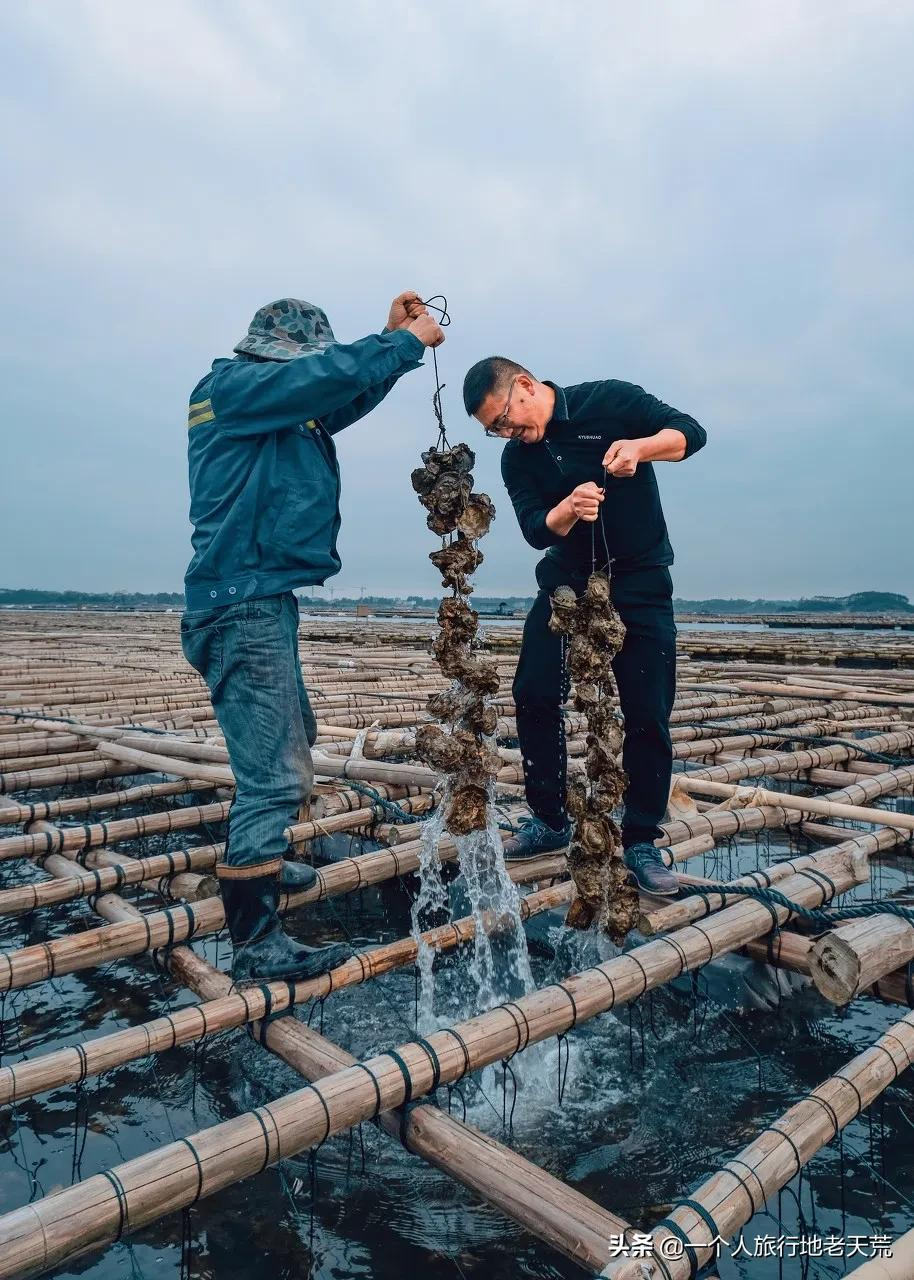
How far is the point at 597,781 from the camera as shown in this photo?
11.4 ft

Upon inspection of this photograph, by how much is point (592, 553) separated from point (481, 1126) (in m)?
2.69

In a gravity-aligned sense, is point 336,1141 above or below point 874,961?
below

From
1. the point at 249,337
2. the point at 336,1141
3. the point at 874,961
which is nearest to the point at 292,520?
the point at 249,337

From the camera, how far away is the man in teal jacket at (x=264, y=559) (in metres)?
3.11

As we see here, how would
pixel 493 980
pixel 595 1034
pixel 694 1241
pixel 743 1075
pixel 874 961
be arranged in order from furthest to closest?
pixel 493 980 < pixel 595 1034 < pixel 743 1075 < pixel 874 961 < pixel 694 1241

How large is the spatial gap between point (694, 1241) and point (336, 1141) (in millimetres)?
1749

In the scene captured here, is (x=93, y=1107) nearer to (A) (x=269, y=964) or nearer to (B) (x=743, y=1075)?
(A) (x=269, y=964)

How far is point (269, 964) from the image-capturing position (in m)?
3.07

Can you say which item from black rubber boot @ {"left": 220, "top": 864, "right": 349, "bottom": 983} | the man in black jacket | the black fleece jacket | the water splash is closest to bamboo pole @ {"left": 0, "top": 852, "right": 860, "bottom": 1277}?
black rubber boot @ {"left": 220, "top": 864, "right": 349, "bottom": 983}

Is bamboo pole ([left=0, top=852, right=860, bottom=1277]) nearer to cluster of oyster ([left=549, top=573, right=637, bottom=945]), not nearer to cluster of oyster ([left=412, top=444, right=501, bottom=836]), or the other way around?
cluster of oyster ([left=549, top=573, right=637, bottom=945])

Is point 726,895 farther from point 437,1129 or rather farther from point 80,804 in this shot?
point 80,804

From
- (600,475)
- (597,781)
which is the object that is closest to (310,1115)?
(597,781)

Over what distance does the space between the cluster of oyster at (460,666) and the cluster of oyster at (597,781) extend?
388 millimetres

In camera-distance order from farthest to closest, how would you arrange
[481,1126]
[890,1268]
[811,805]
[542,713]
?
1. [811,805]
2. [542,713]
3. [481,1126]
4. [890,1268]
